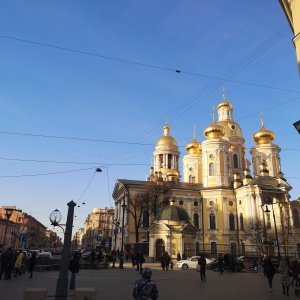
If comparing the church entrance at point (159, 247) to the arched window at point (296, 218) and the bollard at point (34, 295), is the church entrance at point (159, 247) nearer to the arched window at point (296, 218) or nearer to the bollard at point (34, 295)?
the bollard at point (34, 295)

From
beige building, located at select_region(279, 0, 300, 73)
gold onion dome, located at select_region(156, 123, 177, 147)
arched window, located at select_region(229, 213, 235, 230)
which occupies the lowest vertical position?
arched window, located at select_region(229, 213, 235, 230)

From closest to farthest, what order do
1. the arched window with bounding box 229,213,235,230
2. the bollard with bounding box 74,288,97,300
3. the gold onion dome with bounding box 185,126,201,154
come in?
the bollard with bounding box 74,288,97,300 < the arched window with bounding box 229,213,235,230 < the gold onion dome with bounding box 185,126,201,154

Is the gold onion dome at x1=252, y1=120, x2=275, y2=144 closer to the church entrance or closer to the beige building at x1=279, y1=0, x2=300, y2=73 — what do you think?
the church entrance

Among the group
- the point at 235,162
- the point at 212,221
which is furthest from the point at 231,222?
the point at 235,162

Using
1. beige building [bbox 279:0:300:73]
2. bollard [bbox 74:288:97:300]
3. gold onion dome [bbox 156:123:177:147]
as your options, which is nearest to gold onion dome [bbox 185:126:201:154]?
gold onion dome [bbox 156:123:177:147]

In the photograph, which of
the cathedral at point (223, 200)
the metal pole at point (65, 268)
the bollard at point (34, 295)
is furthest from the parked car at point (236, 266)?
the bollard at point (34, 295)

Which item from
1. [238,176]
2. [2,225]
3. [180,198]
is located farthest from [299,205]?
[2,225]

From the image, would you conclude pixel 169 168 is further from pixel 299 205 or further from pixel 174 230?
pixel 174 230

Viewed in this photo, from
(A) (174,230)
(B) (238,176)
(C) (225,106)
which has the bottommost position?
(A) (174,230)

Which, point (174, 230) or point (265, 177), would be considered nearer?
point (174, 230)

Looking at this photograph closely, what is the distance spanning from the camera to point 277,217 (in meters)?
54.9

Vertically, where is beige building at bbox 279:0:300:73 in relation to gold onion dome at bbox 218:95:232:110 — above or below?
below

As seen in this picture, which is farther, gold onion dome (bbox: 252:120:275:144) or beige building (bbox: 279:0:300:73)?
gold onion dome (bbox: 252:120:275:144)

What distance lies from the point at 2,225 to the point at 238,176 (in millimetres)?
65689
